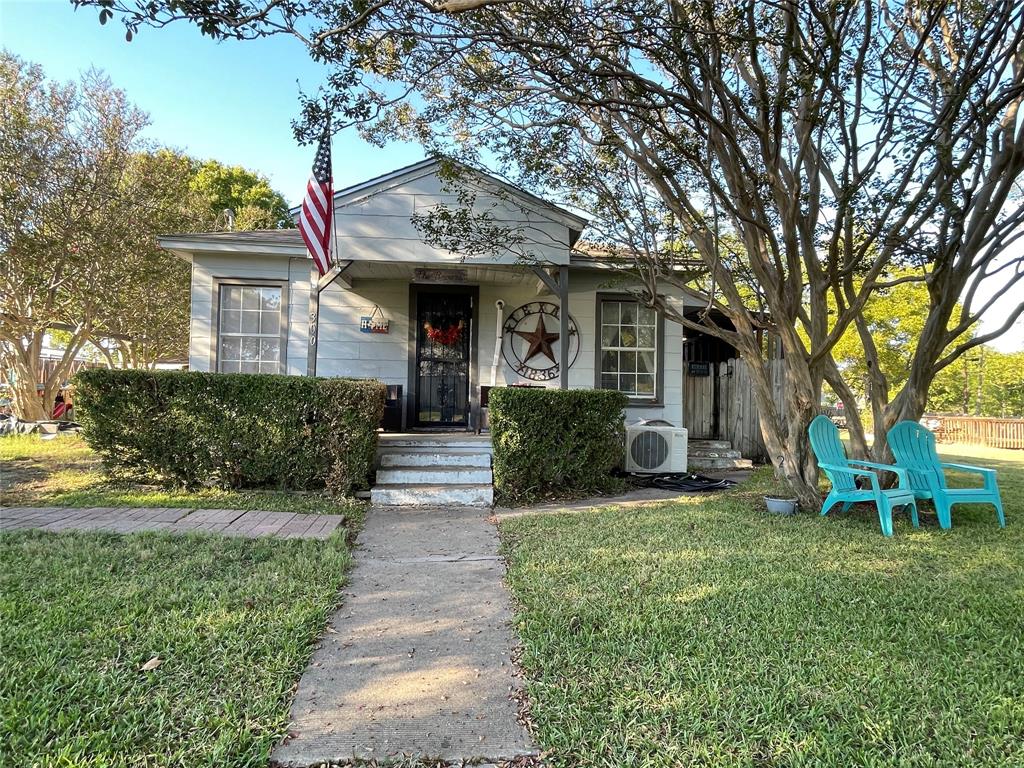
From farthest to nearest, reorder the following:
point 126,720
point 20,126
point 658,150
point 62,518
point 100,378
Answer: point 20,126, point 658,150, point 100,378, point 62,518, point 126,720

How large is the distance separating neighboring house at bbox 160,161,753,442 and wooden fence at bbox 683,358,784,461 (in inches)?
66.7

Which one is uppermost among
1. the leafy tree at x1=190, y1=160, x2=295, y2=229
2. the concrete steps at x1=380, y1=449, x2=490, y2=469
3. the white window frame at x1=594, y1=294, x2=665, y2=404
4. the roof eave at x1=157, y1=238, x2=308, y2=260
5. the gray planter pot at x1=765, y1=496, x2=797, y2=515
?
the leafy tree at x1=190, y1=160, x2=295, y2=229

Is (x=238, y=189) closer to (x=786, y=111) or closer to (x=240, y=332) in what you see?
(x=240, y=332)

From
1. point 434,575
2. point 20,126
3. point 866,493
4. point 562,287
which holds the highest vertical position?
point 20,126

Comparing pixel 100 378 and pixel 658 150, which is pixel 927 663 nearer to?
pixel 658 150

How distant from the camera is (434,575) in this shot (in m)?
3.81

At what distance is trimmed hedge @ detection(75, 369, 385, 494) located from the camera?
6.00 m

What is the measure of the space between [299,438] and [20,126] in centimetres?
924

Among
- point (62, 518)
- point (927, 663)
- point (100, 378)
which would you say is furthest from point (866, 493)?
point (100, 378)

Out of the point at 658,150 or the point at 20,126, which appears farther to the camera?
the point at 20,126

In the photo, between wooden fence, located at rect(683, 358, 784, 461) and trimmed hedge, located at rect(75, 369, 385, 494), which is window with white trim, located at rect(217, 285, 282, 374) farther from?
wooden fence, located at rect(683, 358, 784, 461)

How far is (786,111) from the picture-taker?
5492 millimetres

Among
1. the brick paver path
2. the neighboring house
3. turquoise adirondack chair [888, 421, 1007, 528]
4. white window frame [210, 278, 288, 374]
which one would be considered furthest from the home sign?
turquoise adirondack chair [888, 421, 1007, 528]

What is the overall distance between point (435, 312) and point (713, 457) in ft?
17.5
